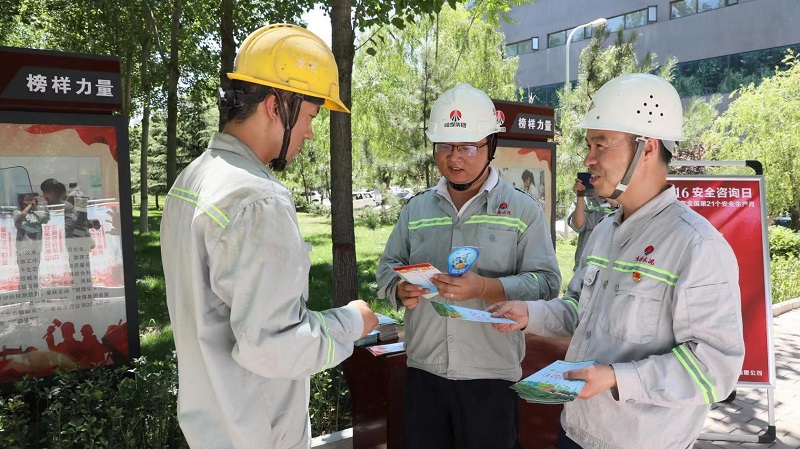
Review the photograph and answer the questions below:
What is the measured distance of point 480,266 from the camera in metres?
2.65

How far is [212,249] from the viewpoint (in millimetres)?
A: 1592

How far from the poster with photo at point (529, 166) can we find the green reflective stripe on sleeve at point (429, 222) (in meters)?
3.93

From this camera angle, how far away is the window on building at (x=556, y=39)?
1311 inches

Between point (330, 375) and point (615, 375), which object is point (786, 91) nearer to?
point (330, 375)

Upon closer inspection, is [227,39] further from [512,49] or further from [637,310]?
[512,49]

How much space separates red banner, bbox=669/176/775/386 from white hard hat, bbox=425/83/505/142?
2.68 meters

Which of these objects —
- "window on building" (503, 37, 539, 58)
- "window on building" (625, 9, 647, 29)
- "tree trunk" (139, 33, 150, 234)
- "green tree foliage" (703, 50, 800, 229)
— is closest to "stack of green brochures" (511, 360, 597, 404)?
"green tree foliage" (703, 50, 800, 229)

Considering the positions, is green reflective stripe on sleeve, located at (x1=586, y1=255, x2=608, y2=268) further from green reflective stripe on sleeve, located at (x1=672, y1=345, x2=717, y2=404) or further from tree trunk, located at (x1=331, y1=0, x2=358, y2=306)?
tree trunk, located at (x1=331, y1=0, x2=358, y2=306)

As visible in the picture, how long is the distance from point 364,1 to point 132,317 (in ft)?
11.7

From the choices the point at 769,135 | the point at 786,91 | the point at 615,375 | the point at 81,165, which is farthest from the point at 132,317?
the point at 786,91

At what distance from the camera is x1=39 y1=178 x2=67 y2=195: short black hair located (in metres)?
3.71

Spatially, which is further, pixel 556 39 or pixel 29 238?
pixel 556 39

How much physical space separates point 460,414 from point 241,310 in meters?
1.36

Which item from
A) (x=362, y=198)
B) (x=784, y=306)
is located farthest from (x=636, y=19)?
(x=784, y=306)
